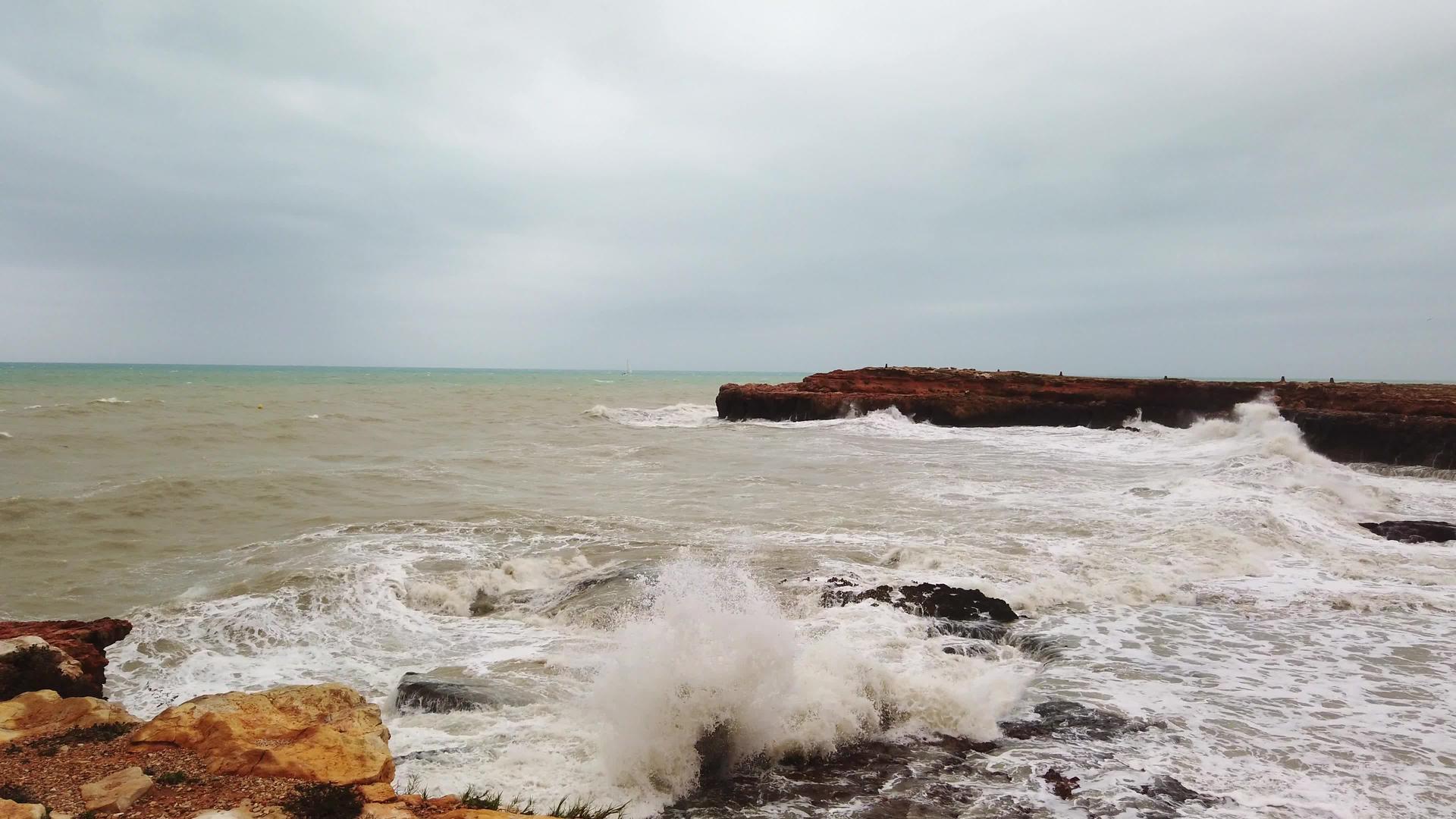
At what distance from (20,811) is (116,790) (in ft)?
1.41

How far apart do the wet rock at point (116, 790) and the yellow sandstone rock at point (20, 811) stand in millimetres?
238

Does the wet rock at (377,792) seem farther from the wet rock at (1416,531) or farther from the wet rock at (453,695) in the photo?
the wet rock at (1416,531)

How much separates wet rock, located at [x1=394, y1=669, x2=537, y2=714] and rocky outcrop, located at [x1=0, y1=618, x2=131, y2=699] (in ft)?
6.69

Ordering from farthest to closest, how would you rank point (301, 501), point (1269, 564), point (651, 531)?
1. point (301, 501)
2. point (651, 531)
3. point (1269, 564)

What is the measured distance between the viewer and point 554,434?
28.9 m

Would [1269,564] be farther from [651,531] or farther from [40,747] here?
[40,747]

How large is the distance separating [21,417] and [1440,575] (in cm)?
3946

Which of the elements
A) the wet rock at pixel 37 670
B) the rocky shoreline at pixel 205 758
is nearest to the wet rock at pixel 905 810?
the rocky shoreline at pixel 205 758

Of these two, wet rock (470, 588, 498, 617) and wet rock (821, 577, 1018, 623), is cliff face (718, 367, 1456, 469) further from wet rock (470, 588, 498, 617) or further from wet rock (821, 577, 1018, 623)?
wet rock (470, 588, 498, 617)

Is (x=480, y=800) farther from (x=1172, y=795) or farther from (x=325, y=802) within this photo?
(x=1172, y=795)

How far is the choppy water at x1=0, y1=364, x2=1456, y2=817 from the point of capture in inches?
197

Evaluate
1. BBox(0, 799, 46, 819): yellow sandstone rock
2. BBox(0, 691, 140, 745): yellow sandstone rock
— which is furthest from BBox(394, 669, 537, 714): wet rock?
BBox(0, 799, 46, 819): yellow sandstone rock

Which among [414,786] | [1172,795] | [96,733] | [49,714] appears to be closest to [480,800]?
[414,786]

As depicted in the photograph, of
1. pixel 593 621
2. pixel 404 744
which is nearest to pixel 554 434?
pixel 593 621
